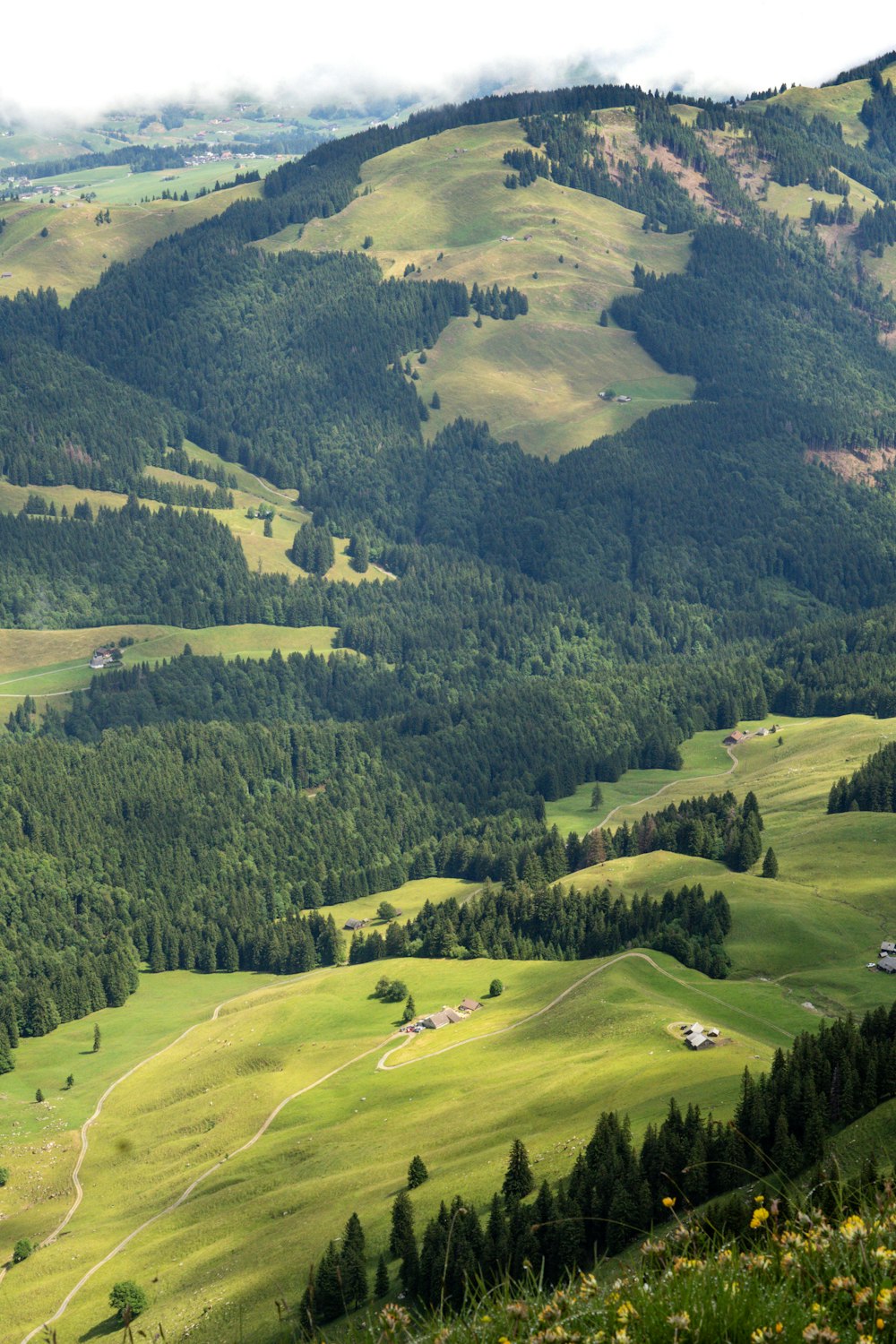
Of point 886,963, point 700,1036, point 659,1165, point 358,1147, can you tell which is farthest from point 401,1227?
point 886,963

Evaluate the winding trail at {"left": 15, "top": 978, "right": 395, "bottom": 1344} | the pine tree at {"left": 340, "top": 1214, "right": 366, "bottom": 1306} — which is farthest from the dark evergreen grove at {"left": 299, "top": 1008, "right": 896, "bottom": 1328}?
the winding trail at {"left": 15, "top": 978, "right": 395, "bottom": 1344}

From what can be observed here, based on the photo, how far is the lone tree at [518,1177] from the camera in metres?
119

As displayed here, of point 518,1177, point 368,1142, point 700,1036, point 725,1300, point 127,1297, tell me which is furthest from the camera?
point 368,1142

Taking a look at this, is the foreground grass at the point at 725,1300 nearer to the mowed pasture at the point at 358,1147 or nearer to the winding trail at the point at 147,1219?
the mowed pasture at the point at 358,1147

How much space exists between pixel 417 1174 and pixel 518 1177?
20.3 meters

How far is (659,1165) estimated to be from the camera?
10794cm

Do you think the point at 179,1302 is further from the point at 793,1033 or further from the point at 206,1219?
the point at 793,1033

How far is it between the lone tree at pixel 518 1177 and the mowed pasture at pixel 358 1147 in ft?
16.0

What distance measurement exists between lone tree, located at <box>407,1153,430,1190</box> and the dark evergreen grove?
16387 mm

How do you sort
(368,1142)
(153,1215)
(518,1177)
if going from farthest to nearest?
(153,1215) → (368,1142) → (518,1177)

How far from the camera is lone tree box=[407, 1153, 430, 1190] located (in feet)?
453

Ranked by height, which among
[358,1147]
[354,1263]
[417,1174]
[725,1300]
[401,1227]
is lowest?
[358,1147]

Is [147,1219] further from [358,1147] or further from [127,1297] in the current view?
[127,1297]

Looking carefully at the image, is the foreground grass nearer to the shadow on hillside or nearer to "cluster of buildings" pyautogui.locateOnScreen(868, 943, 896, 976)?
the shadow on hillside
